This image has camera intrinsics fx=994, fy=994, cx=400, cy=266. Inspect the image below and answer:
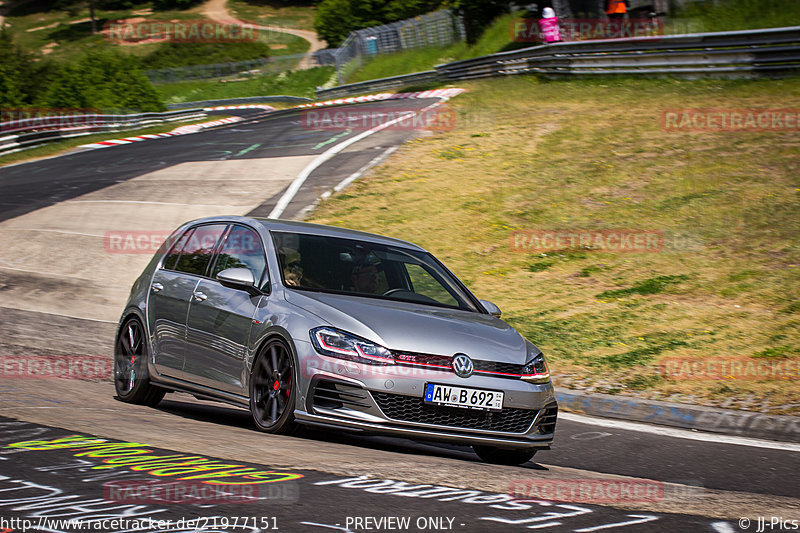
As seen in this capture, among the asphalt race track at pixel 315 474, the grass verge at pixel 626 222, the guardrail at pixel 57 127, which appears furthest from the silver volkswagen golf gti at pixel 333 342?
the guardrail at pixel 57 127

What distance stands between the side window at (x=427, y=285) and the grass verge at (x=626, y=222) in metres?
2.58

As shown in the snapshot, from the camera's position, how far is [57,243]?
693 inches

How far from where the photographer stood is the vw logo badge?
21.0ft

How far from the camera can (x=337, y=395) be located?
6352mm

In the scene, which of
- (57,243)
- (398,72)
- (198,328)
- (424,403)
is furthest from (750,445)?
(398,72)

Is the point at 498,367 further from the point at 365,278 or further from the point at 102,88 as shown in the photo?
the point at 102,88

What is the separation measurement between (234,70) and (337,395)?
3033 inches

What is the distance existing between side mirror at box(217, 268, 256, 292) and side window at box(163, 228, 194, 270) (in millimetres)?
1403

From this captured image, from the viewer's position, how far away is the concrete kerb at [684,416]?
331 inches

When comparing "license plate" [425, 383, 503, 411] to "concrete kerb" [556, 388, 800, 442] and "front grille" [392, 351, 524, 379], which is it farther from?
"concrete kerb" [556, 388, 800, 442]

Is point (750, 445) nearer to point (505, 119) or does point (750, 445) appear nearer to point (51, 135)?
point (505, 119)

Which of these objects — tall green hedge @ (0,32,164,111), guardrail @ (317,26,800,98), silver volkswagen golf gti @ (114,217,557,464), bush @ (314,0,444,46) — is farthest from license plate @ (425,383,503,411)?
bush @ (314,0,444,46)

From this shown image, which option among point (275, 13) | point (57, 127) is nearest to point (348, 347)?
point (57, 127)

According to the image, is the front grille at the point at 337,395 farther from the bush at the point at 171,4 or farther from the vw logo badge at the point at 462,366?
the bush at the point at 171,4
